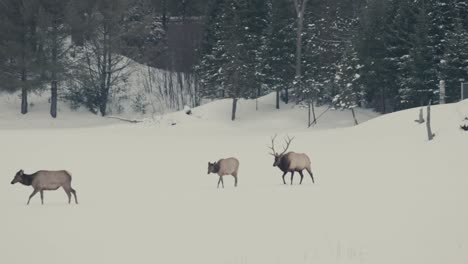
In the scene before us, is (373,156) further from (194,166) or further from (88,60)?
(88,60)

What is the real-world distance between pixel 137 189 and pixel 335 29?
38.0 metres

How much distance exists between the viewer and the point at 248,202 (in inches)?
720

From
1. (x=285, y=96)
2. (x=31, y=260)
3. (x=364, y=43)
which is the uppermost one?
(x=364, y=43)

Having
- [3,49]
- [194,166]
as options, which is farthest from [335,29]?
[194,166]

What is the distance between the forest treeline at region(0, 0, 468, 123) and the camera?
47438 mm

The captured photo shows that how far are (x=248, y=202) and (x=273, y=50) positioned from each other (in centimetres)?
3694

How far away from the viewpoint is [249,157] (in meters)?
33.9

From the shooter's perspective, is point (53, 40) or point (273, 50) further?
point (273, 50)

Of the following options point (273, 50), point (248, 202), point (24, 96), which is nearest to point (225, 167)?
point (248, 202)

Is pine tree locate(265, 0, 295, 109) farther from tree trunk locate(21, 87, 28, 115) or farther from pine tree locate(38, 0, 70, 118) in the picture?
tree trunk locate(21, 87, 28, 115)

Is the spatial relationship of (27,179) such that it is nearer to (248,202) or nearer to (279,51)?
(248,202)

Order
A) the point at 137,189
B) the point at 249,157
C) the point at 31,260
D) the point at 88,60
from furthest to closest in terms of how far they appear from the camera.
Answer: the point at 88,60 < the point at 249,157 < the point at 137,189 < the point at 31,260

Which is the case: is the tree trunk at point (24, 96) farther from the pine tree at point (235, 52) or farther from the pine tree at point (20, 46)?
the pine tree at point (235, 52)

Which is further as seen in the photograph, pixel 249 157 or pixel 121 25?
pixel 121 25
